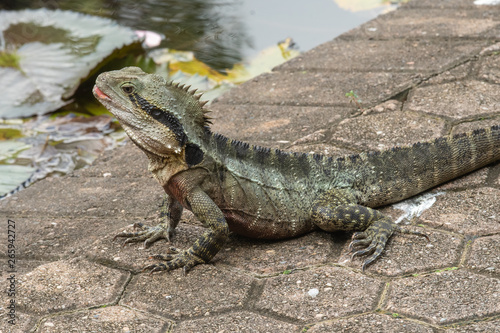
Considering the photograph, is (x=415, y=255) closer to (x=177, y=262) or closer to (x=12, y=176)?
(x=177, y=262)

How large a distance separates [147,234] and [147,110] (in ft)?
2.48

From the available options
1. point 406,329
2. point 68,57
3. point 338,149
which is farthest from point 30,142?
point 406,329

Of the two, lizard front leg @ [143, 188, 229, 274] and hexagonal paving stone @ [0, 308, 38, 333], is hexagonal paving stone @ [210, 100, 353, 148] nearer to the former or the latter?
lizard front leg @ [143, 188, 229, 274]

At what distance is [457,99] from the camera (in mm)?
4887

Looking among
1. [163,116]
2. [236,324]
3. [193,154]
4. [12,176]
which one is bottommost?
[12,176]

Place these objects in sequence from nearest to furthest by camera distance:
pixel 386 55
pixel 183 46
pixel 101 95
A: 1. pixel 101 95
2. pixel 386 55
3. pixel 183 46

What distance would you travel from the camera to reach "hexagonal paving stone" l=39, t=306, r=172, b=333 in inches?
110

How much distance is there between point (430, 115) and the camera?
4.73 m

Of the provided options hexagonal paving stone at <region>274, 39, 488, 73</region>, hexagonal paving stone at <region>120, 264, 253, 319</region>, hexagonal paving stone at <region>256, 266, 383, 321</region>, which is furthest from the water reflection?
hexagonal paving stone at <region>256, 266, 383, 321</region>

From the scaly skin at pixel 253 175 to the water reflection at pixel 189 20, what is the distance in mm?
4124

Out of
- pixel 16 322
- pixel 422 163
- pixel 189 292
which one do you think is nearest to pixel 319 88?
pixel 422 163

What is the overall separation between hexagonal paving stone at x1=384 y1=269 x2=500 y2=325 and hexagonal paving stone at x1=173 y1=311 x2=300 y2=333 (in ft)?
1.59

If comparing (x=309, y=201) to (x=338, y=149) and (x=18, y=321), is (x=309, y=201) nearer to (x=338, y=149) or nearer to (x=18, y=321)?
(x=338, y=149)

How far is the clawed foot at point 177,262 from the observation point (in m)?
3.26
